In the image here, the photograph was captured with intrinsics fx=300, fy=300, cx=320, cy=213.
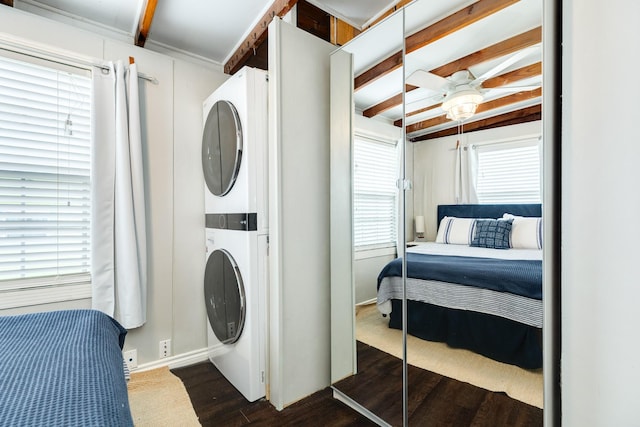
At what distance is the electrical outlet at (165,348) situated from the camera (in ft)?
7.18

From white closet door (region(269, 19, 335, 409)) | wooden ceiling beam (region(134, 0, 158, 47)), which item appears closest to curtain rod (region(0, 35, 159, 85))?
wooden ceiling beam (region(134, 0, 158, 47))

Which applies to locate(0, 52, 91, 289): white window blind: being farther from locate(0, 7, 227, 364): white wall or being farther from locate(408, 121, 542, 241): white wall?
locate(408, 121, 542, 241): white wall

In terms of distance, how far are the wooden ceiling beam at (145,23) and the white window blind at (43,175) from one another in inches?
18.7

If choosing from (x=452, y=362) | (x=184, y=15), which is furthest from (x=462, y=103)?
(x=184, y=15)

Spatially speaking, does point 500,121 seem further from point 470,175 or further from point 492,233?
point 492,233

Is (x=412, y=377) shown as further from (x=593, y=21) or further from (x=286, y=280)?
(x=593, y=21)

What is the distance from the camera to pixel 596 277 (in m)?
0.55

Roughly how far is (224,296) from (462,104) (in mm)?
1762

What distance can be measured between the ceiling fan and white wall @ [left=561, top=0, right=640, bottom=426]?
654mm

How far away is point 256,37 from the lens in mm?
2152

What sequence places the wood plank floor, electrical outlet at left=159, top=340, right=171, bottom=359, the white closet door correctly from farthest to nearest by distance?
1. electrical outlet at left=159, top=340, right=171, bottom=359
2. the white closet door
3. the wood plank floor

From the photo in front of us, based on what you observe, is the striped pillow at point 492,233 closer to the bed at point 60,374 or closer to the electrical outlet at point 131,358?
the bed at point 60,374

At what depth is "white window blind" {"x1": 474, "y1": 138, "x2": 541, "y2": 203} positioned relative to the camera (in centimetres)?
104

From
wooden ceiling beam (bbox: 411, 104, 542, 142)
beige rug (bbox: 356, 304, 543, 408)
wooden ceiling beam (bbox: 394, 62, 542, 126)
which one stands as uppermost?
wooden ceiling beam (bbox: 394, 62, 542, 126)
